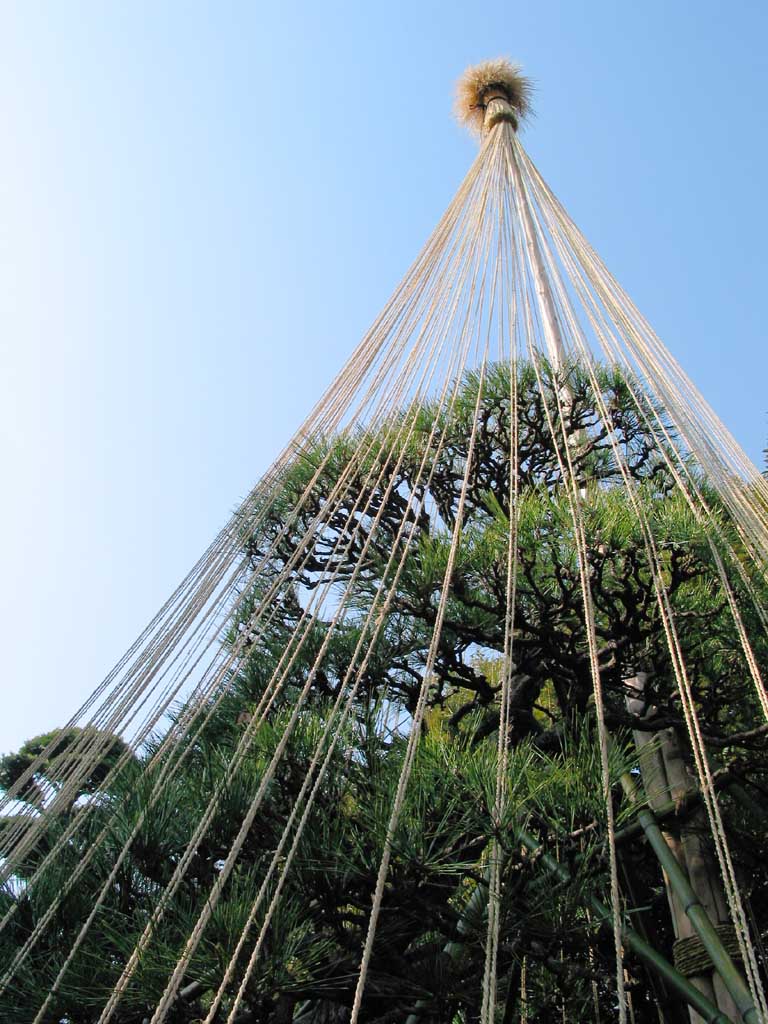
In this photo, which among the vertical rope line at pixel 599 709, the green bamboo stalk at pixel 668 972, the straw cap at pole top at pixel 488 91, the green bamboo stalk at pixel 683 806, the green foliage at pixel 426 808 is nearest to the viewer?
the vertical rope line at pixel 599 709

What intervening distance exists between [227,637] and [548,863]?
1089 millimetres

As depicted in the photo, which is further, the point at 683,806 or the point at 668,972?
the point at 683,806

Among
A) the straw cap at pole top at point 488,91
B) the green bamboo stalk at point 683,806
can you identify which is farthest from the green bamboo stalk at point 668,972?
the straw cap at pole top at point 488,91

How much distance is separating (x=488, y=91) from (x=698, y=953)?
3.37m

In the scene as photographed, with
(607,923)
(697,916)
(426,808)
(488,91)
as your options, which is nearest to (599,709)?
(426,808)

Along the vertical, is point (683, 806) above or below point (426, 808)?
above

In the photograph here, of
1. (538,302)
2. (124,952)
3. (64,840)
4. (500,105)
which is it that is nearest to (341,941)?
(124,952)

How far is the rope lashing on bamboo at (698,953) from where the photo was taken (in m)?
1.27

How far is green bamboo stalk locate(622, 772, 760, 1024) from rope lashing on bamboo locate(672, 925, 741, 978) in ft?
0.04

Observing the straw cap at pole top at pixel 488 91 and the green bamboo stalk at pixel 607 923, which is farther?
the straw cap at pole top at pixel 488 91

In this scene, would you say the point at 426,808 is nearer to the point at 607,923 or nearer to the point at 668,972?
the point at 607,923

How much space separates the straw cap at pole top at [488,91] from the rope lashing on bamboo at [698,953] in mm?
3175

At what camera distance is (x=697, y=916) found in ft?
4.30

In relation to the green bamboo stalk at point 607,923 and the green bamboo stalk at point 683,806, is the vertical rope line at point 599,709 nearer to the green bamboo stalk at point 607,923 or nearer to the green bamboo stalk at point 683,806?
the green bamboo stalk at point 607,923
